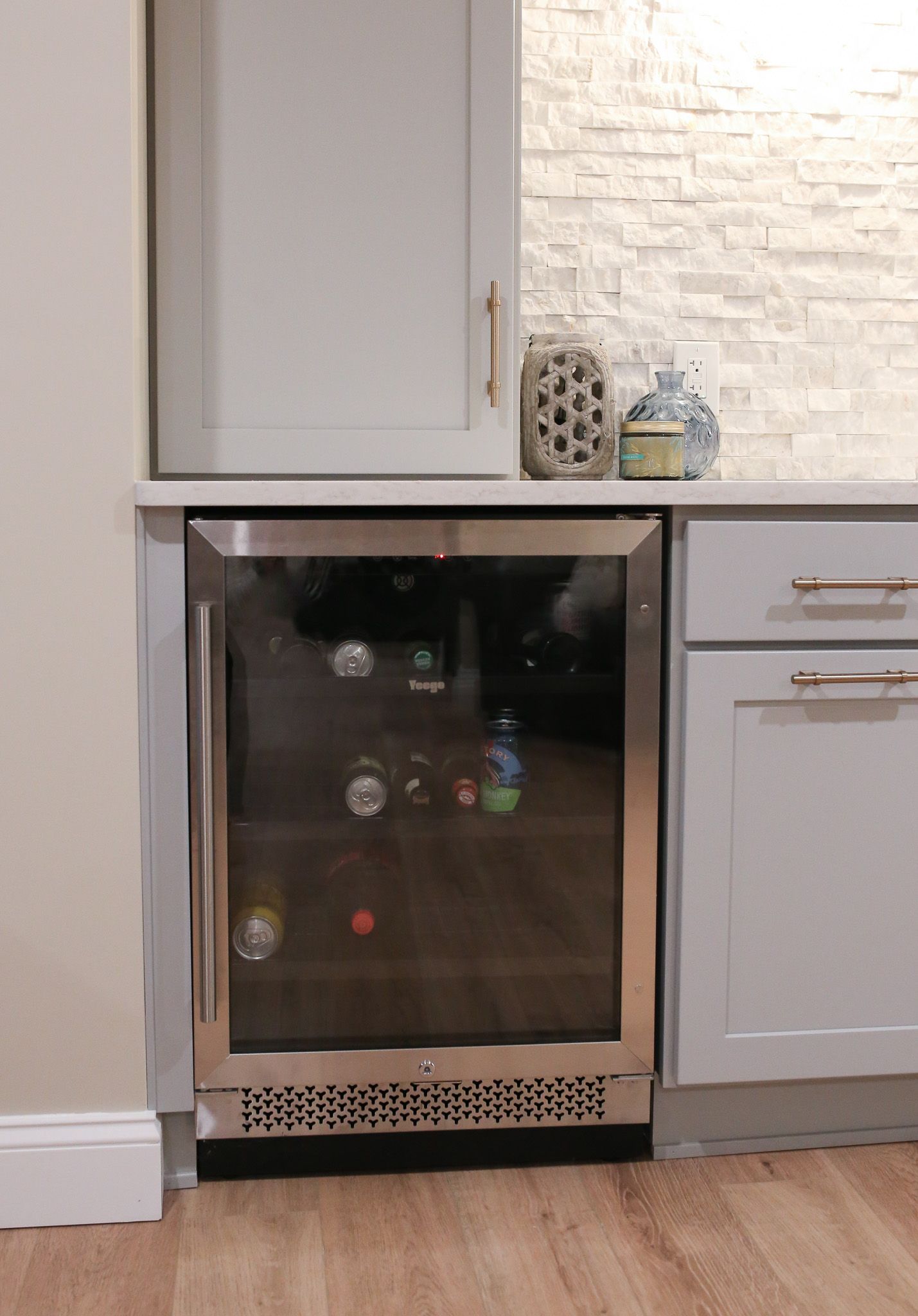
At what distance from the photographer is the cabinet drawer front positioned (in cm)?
140

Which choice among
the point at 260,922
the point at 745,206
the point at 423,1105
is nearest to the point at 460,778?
the point at 260,922

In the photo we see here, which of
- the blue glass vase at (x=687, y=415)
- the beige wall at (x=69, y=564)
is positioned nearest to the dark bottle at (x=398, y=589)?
the beige wall at (x=69, y=564)

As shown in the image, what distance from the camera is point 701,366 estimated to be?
197 cm

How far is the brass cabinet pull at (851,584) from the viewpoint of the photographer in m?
1.40

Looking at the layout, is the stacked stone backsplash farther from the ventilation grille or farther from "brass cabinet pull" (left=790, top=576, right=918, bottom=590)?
the ventilation grille

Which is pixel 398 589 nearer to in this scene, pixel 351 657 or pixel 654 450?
pixel 351 657

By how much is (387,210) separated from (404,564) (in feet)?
1.74

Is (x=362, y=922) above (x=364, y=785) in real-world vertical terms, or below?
below

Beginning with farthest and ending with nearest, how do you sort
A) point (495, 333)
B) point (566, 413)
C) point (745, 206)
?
1. point (745, 206)
2. point (566, 413)
3. point (495, 333)

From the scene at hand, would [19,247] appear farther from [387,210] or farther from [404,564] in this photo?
[404,564]

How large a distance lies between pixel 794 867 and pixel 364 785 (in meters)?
0.60

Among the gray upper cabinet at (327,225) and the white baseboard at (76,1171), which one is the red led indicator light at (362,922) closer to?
the white baseboard at (76,1171)

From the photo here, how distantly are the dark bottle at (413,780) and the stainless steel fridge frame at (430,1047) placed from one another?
0.23 m

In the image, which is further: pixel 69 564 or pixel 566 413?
pixel 566 413
